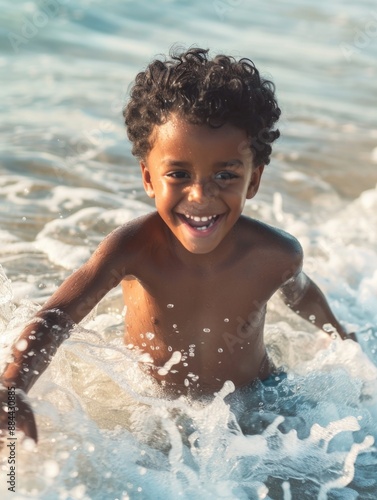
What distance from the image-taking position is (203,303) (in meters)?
3.31

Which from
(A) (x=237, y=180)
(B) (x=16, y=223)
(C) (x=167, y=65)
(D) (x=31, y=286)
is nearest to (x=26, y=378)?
(A) (x=237, y=180)

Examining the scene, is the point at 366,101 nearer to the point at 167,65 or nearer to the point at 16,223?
the point at 16,223

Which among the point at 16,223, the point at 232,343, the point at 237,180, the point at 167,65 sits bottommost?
the point at 16,223

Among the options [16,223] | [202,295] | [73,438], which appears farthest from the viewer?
Result: [16,223]

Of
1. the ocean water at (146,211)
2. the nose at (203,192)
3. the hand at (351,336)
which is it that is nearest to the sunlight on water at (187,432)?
the ocean water at (146,211)

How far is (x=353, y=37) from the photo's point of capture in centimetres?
1102

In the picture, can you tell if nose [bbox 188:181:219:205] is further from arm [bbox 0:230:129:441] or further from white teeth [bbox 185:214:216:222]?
arm [bbox 0:230:129:441]

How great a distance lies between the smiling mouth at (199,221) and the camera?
298 centimetres

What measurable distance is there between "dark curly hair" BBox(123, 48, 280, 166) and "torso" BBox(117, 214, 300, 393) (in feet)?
1.23

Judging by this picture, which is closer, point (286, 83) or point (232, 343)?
point (232, 343)

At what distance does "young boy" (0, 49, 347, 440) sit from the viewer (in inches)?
113

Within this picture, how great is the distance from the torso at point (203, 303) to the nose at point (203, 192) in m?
0.37

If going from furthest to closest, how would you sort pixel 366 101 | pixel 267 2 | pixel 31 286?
pixel 267 2 < pixel 366 101 < pixel 31 286

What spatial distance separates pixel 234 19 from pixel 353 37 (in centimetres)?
156
